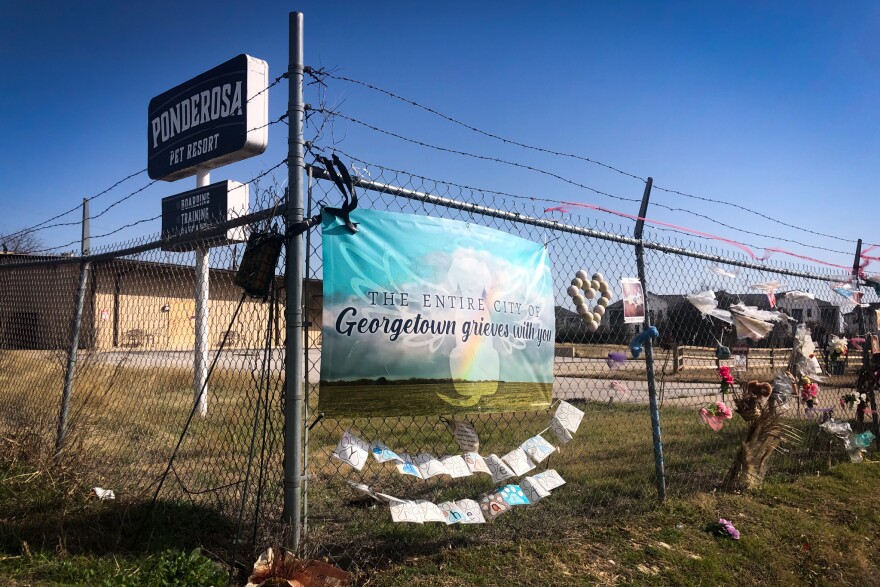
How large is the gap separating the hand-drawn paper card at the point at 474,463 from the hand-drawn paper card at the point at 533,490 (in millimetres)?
301

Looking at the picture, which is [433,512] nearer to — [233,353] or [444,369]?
[444,369]

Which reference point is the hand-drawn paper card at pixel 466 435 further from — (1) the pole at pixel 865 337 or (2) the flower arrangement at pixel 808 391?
(1) the pole at pixel 865 337

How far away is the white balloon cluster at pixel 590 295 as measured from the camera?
432 cm

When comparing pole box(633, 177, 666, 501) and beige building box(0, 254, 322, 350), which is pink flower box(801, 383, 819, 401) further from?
beige building box(0, 254, 322, 350)

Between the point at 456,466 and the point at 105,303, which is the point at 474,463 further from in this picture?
the point at 105,303

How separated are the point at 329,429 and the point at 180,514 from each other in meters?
3.78

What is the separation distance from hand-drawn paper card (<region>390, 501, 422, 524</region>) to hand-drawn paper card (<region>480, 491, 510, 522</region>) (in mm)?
438

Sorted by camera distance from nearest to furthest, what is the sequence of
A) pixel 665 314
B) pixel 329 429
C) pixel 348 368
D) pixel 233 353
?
pixel 348 368 < pixel 233 353 < pixel 665 314 < pixel 329 429

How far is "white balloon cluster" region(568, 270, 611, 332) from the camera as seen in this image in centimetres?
432

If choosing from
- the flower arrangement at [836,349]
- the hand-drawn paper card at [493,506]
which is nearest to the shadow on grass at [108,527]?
the hand-drawn paper card at [493,506]

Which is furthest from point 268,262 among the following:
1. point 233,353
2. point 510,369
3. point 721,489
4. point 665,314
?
point 721,489

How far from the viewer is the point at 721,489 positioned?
5262 mm

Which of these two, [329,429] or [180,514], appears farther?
[329,429]

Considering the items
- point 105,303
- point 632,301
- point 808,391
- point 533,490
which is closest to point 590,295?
point 632,301
